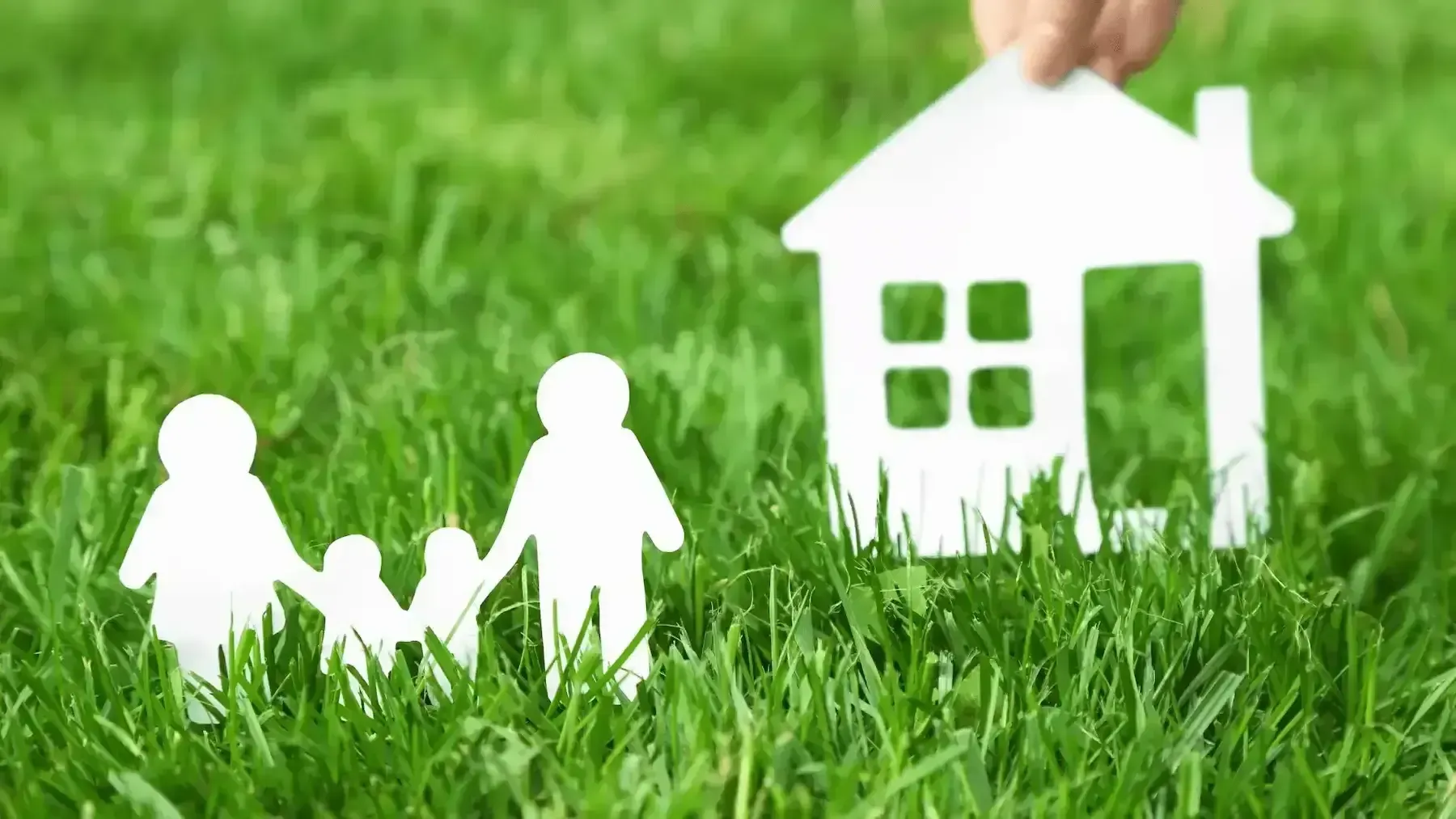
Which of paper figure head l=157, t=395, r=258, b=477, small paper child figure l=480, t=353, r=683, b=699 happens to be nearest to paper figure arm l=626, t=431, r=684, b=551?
small paper child figure l=480, t=353, r=683, b=699

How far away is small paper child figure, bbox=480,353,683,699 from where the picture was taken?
5.13ft

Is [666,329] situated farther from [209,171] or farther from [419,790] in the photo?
[419,790]

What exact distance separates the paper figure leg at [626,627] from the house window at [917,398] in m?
1.07

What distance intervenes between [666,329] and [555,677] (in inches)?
58.1

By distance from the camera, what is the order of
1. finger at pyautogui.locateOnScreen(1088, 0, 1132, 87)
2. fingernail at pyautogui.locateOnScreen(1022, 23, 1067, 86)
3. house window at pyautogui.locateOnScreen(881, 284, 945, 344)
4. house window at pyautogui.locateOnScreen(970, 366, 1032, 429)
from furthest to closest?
house window at pyautogui.locateOnScreen(881, 284, 945, 344) < house window at pyautogui.locateOnScreen(970, 366, 1032, 429) < finger at pyautogui.locateOnScreen(1088, 0, 1132, 87) < fingernail at pyautogui.locateOnScreen(1022, 23, 1067, 86)

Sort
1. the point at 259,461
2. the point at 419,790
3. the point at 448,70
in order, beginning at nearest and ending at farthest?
the point at 419,790, the point at 259,461, the point at 448,70

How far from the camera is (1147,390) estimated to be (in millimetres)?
2695

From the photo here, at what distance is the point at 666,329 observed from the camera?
9.91 ft

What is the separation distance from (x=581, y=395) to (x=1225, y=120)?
976 millimetres

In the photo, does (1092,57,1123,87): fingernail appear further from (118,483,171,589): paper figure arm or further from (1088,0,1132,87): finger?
(118,483,171,589): paper figure arm

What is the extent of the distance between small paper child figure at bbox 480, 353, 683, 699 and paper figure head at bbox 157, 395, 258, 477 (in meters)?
0.28

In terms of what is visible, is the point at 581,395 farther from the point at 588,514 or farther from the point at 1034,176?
the point at 1034,176

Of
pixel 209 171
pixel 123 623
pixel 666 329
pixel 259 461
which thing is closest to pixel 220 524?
pixel 123 623

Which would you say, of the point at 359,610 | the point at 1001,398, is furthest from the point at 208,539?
the point at 1001,398
